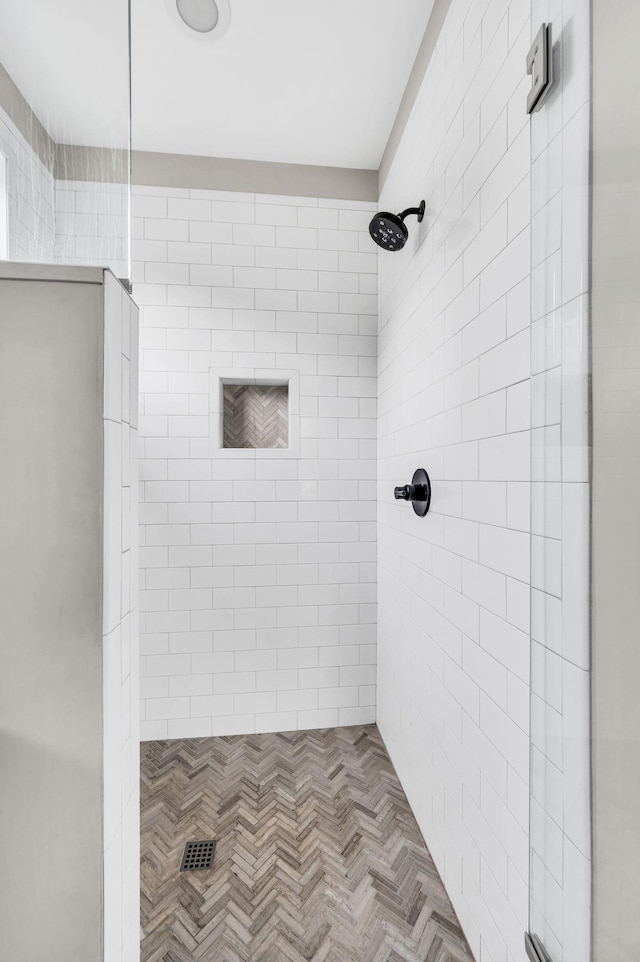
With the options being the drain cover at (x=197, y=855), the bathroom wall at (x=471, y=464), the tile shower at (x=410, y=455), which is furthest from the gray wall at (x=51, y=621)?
the drain cover at (x=197, y=855)

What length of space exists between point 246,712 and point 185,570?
2.64 feet

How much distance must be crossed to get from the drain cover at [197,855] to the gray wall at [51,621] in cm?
105

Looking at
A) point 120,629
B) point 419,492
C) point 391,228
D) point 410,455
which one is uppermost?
point 391,228

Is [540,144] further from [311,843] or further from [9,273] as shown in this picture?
[311,843]

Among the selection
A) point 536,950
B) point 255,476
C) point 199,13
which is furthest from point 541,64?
point 255,476

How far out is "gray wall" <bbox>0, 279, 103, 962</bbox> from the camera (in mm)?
682

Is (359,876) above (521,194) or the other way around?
the other way around

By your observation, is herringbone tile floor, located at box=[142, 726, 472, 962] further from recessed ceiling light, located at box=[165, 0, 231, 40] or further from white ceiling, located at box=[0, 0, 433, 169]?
recessed ceiling light, located at box=[165, 0, 231, 40]

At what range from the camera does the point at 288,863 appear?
1581mm

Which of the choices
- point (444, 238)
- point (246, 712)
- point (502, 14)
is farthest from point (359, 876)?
point (502, 14)

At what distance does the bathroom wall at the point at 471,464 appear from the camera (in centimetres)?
100

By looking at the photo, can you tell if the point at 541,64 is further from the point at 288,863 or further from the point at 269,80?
the point at 288,863

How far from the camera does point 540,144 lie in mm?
588

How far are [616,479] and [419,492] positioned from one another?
1.17 meters
